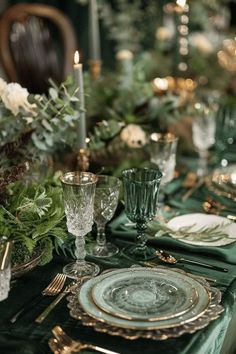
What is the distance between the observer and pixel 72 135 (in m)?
1.52

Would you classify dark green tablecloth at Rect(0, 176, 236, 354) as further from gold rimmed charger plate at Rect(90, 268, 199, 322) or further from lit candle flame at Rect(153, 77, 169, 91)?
lit candle flame at Rect(153, 77, 169, 91)

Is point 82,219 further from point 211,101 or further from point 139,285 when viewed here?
point 211,101

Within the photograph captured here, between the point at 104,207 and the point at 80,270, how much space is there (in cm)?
14

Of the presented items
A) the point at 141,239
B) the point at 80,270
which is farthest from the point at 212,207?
the point at 80,270

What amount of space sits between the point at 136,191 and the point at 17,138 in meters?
0.37

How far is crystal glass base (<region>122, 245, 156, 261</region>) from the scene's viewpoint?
1.20m

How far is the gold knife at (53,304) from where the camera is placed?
97cm

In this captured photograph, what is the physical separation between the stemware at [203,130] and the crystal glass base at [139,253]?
1.87 ft

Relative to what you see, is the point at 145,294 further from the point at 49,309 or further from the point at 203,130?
the point at 203,130

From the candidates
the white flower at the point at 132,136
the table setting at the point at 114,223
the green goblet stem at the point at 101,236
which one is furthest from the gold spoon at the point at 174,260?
the white flower at the point at 132,136

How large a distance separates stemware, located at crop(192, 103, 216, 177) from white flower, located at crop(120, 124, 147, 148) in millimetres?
213

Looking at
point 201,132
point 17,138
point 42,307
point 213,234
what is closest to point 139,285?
point 42,307

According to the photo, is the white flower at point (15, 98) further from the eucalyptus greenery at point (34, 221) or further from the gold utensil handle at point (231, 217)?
the gold utensil handle at point (231, 217)

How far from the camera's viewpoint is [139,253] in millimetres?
1211
